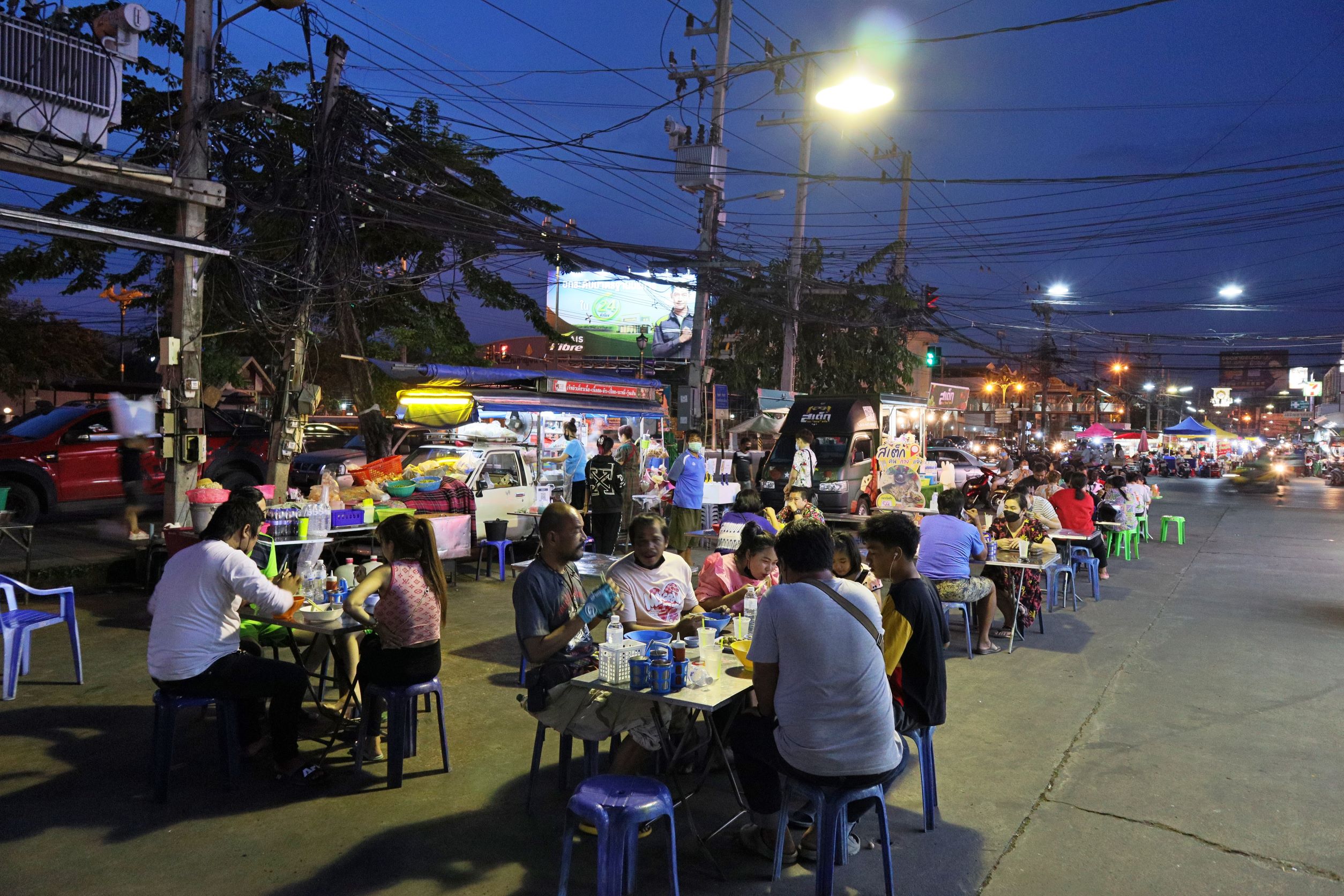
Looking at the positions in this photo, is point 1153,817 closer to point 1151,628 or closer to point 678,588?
point 678,588

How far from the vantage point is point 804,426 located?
709 inches

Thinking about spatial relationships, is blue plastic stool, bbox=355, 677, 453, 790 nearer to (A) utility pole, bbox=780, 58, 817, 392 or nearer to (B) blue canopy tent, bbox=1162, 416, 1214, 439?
(A) utility pole, bbox=780, 58, 817, 392

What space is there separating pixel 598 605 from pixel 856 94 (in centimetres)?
1056

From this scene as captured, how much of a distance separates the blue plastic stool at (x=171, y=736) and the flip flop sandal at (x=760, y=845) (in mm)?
2746

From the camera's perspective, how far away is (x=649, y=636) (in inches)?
173

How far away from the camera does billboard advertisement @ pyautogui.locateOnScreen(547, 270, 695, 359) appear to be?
38.4 m

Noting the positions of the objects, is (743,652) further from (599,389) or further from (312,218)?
(599,389)

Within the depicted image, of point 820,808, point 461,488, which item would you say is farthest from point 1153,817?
point 461,488

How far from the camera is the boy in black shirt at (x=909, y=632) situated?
158 inches

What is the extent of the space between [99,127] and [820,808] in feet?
32.2

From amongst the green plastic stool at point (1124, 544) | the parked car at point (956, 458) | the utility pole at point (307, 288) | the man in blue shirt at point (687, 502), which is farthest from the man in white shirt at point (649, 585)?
the parked car at point (956, 458)

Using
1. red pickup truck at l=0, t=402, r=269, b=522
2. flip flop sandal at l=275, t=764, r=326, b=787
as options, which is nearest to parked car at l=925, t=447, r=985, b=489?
red pickup truck at l=0, t=402, r=269, b=522

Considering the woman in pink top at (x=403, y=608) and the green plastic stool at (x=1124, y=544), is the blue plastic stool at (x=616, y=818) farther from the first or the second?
the green plastic stool at (x=1124, y=544)

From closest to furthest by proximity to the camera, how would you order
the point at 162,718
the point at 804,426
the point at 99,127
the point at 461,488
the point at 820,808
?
the point at 820,808, the point at 162,718, the point at 99,127, the point at 461,488, the point at 804,426
